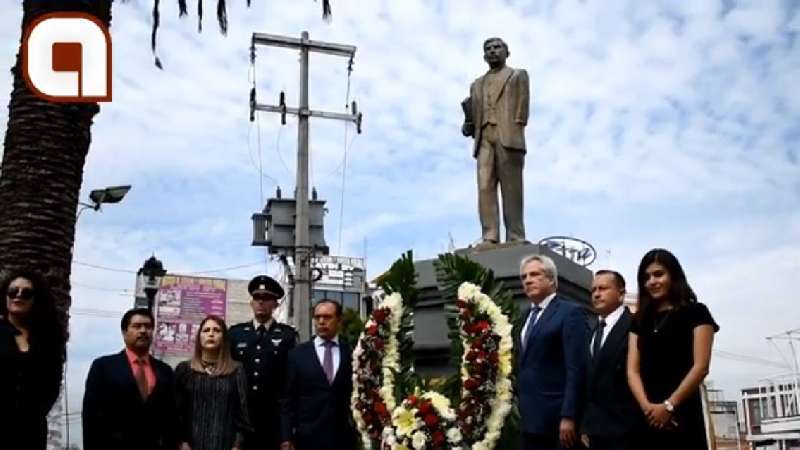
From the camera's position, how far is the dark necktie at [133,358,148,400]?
225 inches

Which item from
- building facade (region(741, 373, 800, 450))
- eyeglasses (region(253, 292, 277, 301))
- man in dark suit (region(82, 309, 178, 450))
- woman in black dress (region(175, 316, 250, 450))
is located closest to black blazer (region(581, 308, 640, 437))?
woman in black dress (region(175, 316, 250, 450))

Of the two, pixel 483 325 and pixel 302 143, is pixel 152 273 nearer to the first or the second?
pixel 302 143

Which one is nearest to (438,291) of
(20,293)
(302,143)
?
(20,293)

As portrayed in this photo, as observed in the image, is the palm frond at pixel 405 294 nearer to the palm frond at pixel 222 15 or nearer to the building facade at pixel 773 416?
the palm frond at pixel 222 15

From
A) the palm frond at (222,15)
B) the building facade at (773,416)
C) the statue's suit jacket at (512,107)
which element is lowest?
the building facade at (773,416)

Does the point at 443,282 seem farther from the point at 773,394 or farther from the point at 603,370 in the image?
the point at 773,394

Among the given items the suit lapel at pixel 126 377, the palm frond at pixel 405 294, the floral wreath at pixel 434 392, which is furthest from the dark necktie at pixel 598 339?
the suit lapel at pixel 126 377

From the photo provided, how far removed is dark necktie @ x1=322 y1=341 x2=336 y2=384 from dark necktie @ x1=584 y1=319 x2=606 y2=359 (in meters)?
1.74

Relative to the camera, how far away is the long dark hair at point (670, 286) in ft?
15.8

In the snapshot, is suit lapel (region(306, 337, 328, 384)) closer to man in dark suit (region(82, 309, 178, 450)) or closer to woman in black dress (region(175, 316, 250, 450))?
woman in black dress (region(175, 316, 250, 450))

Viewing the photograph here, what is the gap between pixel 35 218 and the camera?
278 inches

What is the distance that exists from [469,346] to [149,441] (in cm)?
196

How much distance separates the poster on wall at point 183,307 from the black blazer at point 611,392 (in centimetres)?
2793

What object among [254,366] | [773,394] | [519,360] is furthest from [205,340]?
[773,394]
